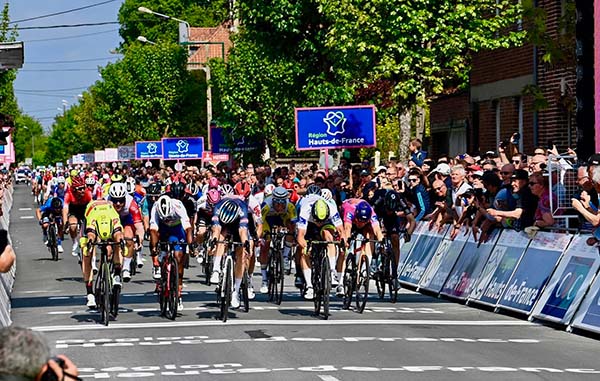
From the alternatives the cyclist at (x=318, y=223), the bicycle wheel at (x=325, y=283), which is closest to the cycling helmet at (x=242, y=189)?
the cyclist at (x=318, y=223)

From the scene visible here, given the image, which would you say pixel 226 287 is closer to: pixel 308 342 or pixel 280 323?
pixel 280 323

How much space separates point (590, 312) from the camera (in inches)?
591

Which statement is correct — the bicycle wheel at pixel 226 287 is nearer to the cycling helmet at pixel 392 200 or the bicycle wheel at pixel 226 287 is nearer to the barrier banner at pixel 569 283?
the cycling helmet at pixel 392 200

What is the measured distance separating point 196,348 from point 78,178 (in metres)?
7.88

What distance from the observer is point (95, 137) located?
112375mm

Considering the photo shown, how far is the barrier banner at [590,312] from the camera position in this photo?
1481 centimetres

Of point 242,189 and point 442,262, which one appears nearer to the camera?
point 442,262

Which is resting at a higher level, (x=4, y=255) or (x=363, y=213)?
(x=4, y=255)

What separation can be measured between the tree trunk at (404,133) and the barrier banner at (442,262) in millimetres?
9998

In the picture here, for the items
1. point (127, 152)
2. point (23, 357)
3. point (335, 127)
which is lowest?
point (23, 357)

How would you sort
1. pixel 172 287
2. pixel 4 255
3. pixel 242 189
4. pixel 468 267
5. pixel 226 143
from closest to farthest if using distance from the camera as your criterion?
pixel 4 255
pixel 172 287
pixel 468 267
pixel 242 189
pixel 226 143

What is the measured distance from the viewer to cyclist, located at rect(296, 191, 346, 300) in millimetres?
17984

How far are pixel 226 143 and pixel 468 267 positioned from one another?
37.2m

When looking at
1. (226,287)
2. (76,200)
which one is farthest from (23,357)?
(76,200)
